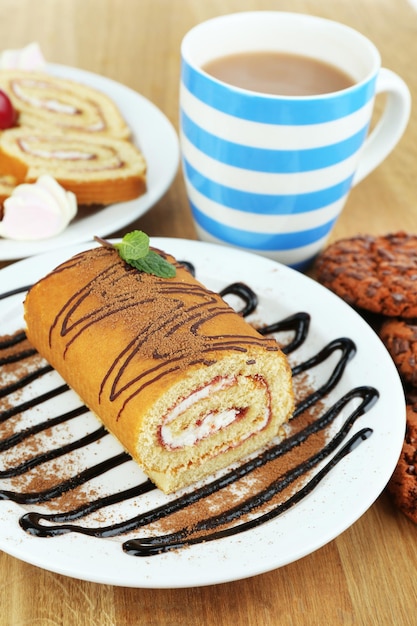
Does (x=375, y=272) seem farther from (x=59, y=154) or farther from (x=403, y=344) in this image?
(x=59, y=154)

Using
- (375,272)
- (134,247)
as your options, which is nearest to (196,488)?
(134,247)

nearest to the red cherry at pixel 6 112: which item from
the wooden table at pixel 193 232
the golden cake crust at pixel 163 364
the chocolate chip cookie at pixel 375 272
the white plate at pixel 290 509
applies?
the wooden table at pixel 193 232

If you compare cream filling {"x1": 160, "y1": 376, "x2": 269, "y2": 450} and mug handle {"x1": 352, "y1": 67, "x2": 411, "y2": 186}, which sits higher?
mug handle {"x1": 352, "y1": 67, "x2": 411, "y2": 186}

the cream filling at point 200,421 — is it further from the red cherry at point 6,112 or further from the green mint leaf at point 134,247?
the red cherry at point 6,112

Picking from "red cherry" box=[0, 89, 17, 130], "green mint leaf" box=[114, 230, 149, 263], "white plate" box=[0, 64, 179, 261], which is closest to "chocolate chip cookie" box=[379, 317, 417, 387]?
"green mint leaf" box=[114, 230, 149, 263]

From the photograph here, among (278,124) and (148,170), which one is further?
(148,170)

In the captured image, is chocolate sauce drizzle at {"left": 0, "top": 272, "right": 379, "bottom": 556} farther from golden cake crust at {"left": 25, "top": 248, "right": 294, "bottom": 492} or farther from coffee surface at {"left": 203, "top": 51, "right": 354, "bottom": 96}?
coffee surface at {"left": 203, "top": 51, "right": 354, "bottom": 96}
